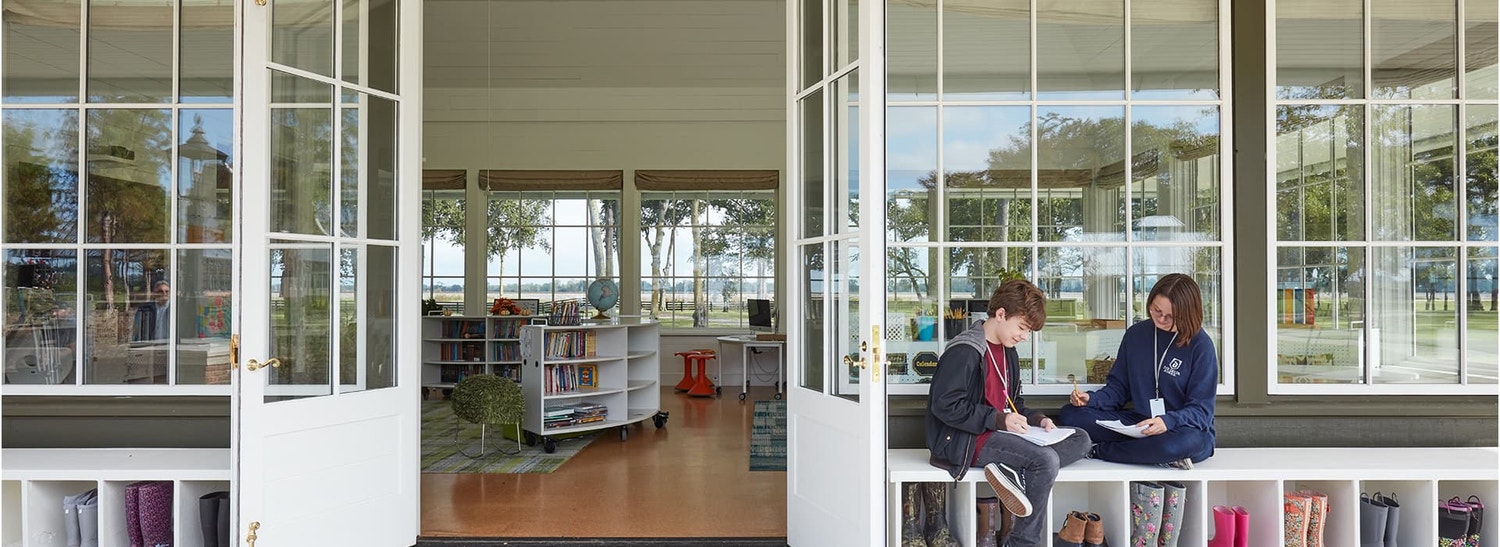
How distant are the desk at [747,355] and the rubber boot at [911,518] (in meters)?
5.85

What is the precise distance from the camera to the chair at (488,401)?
6.00m

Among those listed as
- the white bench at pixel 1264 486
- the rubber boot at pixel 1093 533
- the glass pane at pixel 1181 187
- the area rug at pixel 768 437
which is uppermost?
the glass pane at pixel 1181 187

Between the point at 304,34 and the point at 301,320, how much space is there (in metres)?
1.19

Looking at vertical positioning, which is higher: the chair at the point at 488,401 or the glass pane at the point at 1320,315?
the glass pane at the point at 1320,315

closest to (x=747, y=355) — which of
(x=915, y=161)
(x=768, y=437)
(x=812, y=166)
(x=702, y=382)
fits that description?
(x=702, y=382)

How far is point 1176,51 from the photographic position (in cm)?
415

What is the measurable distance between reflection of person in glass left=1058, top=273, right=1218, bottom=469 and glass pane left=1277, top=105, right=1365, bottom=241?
36.6 inches

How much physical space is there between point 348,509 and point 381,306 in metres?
0.88

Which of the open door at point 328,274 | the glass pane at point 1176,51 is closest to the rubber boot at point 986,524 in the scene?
the glass pane at point 1176,51

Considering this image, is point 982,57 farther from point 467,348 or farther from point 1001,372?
point 467,348

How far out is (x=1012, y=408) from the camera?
3604 mm

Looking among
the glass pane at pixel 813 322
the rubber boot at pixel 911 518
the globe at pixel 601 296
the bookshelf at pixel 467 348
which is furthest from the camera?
the bookshelf at pixel 467 348

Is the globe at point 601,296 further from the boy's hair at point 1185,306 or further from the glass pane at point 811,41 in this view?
the boy's hair at point 1185,306

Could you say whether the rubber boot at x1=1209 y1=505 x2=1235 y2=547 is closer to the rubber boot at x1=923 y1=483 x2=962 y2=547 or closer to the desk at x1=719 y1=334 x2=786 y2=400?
the rubber boot at x1=923 y1=483 x2=962 y2=547
